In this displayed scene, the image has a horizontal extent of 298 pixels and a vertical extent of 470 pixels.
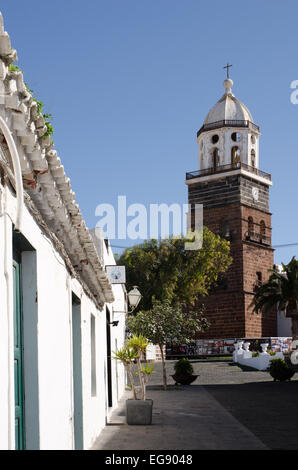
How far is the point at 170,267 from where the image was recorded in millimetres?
42750

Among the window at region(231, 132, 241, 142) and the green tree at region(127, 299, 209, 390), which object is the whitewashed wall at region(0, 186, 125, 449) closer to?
the green tree at region(127, 299, 209, 390)

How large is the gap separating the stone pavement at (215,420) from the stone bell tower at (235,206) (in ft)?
82.1

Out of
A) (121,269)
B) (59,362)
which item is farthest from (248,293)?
(59,362)

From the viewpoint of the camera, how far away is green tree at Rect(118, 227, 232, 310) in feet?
140

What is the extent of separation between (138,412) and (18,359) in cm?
798

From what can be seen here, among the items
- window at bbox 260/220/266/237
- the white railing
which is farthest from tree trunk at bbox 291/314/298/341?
window at bbox 260/220/266/237

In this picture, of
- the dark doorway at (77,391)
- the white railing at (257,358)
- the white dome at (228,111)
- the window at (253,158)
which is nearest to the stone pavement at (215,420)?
the dark doorway at (77,391)

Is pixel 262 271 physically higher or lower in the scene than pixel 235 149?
lower

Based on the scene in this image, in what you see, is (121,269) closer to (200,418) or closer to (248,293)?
(200,418)

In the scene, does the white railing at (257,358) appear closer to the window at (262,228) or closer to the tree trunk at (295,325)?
the tree trunk at (295,325)

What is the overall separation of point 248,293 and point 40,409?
1788 inches

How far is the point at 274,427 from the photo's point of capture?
Result: 38.8 feet

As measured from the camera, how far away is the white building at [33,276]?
12.0ft

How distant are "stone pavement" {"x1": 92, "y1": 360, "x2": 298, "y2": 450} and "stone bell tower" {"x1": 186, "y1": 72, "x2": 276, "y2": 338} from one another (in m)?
25.0
